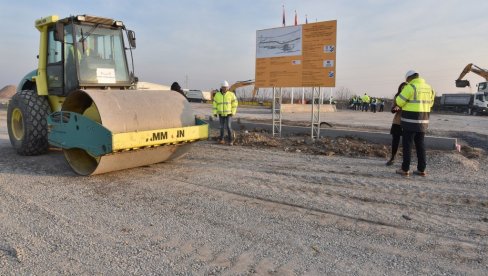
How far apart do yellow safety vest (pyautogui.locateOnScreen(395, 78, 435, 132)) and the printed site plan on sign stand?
3.59 metres

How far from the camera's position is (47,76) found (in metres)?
8.09

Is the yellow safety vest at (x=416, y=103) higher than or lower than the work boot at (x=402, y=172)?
higher

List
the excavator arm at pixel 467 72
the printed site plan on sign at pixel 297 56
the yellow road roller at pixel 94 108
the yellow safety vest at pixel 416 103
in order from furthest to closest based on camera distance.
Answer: the excavator arm at pixel 467 72 → the printed site plan on sign at pixel 297 56 → the yellow safety vest at pixel 416 103 → the yellow road roller at pixel 94 108

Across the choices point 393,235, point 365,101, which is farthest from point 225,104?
point 365,101

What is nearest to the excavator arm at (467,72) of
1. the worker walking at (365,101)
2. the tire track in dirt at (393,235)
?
the worker walking at (365,101)

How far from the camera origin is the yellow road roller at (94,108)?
19.9 ft

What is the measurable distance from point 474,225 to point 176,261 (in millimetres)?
3311

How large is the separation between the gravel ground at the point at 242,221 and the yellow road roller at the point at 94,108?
505 mm

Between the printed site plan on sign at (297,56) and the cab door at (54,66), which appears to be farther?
the printed site plan on sign at (297,56)

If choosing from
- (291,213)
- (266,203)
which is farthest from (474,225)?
(266,203)

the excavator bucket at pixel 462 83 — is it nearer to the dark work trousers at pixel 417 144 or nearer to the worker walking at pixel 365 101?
the worker walking at pixel 365 101

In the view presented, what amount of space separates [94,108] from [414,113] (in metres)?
5.32

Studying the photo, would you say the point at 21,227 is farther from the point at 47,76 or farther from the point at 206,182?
the point at 47,76

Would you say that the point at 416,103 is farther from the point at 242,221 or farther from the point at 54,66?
the point at 54,66
